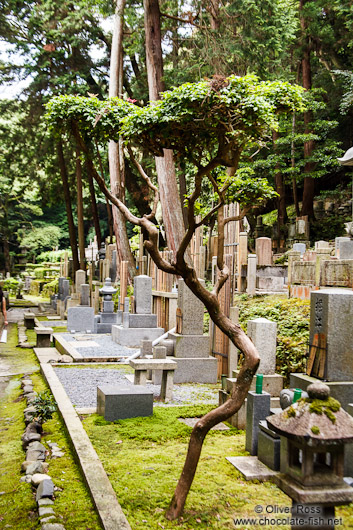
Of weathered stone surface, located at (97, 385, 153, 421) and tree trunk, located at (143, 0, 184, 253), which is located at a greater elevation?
tree trunk, located at (143, 0, 184, 253)

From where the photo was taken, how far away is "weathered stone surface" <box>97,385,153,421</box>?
6.21 meters

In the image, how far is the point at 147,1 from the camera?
13992 millimetres

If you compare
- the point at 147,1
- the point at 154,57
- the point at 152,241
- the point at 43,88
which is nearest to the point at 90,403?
the point at 152,241

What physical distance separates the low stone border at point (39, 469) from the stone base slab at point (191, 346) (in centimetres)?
290

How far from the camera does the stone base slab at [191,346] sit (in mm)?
8781

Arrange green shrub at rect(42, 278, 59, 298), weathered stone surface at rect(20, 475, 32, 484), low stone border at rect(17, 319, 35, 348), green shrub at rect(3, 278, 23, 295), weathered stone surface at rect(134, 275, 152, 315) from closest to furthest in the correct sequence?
weathered stone surface at rect(20, 475, 32, 484)
weathered stone surface at rect(134, 275, 152, 315)
low stone border at rect(17, 319, 35, 348)
green shrub at rect(42, 278, 59, 298)
green shrub at rect(3, 278, 23, 295)

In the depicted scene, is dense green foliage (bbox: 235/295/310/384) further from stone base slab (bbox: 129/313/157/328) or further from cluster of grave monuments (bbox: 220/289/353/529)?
stone base slab (bbox: 129/313/157/328)

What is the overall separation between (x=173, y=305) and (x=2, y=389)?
4918 mm

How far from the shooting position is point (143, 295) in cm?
1290

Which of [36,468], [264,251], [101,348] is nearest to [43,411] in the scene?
[36,468]

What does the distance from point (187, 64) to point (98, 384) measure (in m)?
13.4

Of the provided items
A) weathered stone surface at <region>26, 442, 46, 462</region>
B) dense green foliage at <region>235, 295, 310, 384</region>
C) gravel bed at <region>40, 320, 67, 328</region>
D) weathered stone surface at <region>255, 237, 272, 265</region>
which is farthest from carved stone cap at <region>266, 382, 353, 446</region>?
gravel bed at <region>40, 320, 67, 328</region>

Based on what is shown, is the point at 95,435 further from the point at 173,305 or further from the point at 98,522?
the point at 173,305

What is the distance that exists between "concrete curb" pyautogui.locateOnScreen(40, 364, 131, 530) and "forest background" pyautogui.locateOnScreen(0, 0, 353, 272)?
30.6 ft
